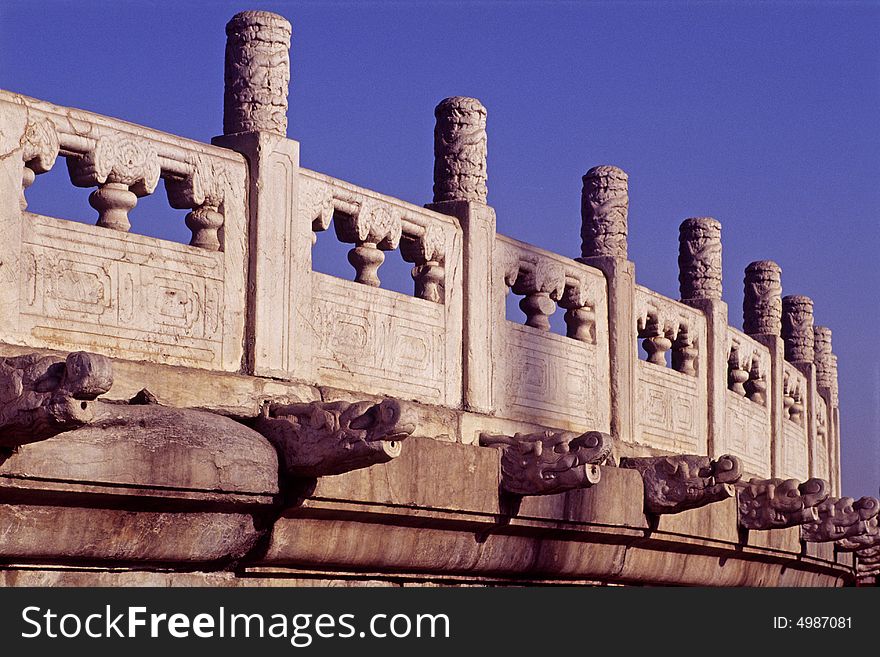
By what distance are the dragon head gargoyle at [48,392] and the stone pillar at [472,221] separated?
3834 mm

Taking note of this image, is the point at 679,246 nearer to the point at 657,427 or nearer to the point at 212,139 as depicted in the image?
the point at 657,427

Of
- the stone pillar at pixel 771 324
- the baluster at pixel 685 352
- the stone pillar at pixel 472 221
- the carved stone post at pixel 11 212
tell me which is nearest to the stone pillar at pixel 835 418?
the stone pillar at pixel 771 324

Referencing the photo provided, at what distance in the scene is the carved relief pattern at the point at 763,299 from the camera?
15.8m

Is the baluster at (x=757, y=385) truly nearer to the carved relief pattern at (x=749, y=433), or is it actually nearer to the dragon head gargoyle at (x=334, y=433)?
the carved relief pattern at (x=749, y=433)

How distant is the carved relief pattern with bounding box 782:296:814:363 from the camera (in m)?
18.1

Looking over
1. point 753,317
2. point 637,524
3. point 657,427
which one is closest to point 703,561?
point 657,427

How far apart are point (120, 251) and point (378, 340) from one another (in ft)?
6.46

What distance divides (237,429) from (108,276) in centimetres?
94

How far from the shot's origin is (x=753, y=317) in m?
15.9

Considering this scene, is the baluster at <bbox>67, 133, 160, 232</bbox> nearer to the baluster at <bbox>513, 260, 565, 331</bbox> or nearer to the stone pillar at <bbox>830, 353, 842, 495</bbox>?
the baluster at <bbox>513, 260, 565, 331</bbox>

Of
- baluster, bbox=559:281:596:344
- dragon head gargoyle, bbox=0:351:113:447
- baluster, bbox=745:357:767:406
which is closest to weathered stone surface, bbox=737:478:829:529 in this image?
baluster, bbox=559:281:596:344

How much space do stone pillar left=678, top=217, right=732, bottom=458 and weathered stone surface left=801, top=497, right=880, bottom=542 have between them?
1.02 m

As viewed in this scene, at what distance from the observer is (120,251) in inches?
302

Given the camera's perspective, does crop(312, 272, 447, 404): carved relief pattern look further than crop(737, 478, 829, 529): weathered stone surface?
No
